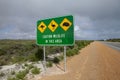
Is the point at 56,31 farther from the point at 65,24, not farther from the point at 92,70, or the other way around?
the point at 92,70

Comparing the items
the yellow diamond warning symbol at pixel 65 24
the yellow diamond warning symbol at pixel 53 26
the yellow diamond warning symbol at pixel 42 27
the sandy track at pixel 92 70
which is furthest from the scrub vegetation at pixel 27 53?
the yellow diamond warning symbol at pixel 65 24

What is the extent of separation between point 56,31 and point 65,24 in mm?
895

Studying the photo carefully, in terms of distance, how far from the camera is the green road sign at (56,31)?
1127 cm

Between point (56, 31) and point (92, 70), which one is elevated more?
point (56, 31)

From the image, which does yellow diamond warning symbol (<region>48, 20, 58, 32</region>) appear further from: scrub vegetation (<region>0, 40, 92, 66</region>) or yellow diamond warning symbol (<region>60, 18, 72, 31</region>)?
scrub vegetation (<region>0, 40, 92, 66</region>)

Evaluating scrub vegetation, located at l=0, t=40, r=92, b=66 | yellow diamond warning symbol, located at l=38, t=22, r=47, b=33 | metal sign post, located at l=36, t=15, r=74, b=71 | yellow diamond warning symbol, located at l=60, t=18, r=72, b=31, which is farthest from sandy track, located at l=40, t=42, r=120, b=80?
yellow diamond warning symbol, located at l=38, t=22, r=47, b=33

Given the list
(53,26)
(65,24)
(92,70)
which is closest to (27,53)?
(53,26)

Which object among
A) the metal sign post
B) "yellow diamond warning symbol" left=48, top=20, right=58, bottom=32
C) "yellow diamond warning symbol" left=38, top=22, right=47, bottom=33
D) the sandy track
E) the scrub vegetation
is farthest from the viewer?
the scrub vegetation

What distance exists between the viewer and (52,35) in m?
12.3

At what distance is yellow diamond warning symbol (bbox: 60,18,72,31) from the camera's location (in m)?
11.3

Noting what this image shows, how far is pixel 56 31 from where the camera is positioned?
473 inches

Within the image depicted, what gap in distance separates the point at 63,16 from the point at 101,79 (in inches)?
172

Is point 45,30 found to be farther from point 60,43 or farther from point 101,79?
point 101,79

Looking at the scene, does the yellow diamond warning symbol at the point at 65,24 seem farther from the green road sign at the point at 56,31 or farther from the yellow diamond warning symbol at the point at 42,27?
the yellow diamond warning symbol at the point at 42,27
